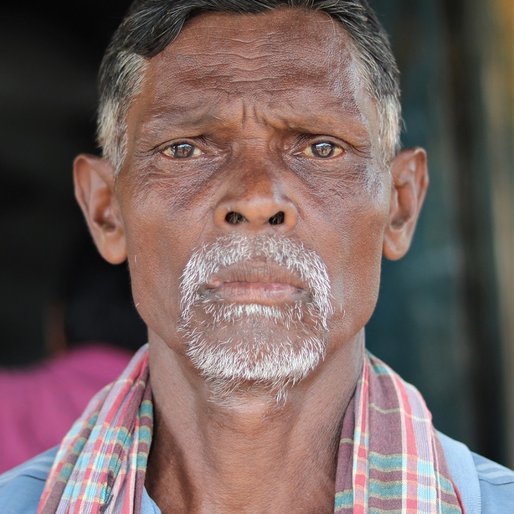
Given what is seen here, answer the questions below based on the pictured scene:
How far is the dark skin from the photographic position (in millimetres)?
2160

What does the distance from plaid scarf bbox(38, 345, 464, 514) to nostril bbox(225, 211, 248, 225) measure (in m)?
0.44

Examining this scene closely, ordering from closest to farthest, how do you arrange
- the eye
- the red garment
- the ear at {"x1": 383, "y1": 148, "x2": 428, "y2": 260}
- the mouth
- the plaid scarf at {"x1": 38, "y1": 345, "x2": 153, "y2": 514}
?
the mouth, the plaid scarf at {"x1": 38, "y1": 345, "x2": 153, "y2": 514}, the eye, the ear at {"x1": 383, "y1": 148, "x2": 428, "y2": 260}, the red garment

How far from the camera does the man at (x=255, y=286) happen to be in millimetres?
2061

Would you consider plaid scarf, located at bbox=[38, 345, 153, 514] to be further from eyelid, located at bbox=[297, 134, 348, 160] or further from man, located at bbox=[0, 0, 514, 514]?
eyelid, located at bbox=[297, 134, 348, 160]

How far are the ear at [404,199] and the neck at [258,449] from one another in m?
0.28

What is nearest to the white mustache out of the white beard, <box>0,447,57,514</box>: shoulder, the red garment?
the white beard

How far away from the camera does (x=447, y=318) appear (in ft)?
12.7

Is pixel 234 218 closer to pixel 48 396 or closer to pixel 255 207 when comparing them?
pixel 255 207

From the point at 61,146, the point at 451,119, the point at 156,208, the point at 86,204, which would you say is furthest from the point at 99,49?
the point at 156,208

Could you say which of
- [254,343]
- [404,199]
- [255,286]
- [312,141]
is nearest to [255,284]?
[255,286]

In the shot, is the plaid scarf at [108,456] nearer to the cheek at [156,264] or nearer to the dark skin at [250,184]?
the dark skin at [250,184]

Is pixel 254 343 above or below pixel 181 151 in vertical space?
below

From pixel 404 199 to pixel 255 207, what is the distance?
562 millimetres

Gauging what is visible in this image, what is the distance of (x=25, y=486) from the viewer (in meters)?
2.27
